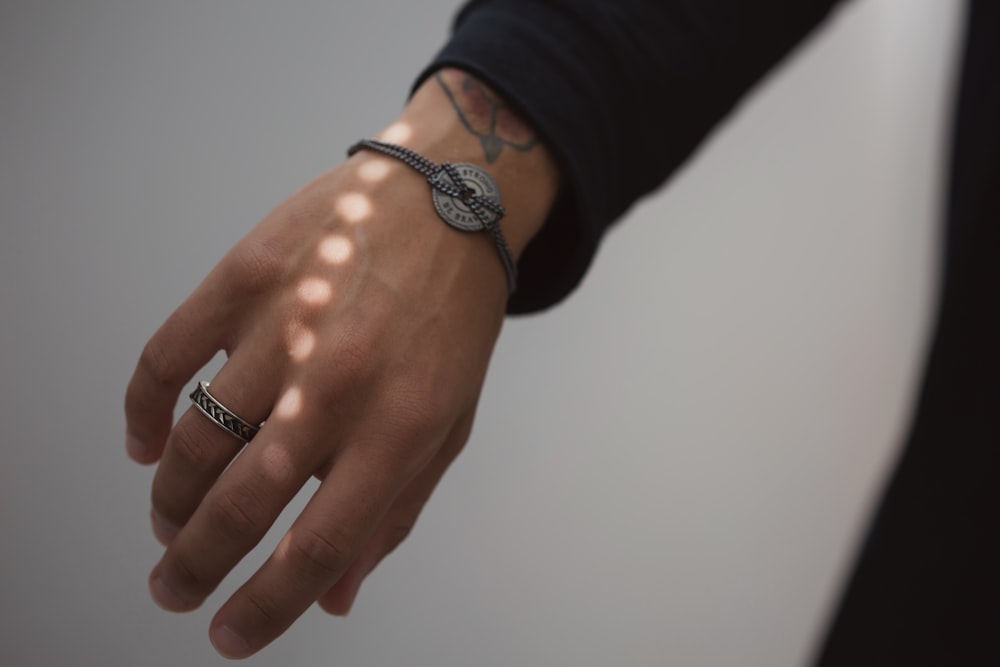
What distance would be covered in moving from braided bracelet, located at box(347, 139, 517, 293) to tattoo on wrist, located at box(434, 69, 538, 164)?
4 centimetres

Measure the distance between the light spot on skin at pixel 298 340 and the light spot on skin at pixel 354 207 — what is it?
0.11 m

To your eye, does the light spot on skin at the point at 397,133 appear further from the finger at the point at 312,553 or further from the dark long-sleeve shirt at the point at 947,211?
the finger at the point at 312,553

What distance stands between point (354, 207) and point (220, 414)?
0.22 metres

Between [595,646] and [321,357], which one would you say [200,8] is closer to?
[321,357]

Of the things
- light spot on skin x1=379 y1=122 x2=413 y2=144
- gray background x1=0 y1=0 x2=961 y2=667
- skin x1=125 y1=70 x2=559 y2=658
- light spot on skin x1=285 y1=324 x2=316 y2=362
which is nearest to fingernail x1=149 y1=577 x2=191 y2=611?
skin x1=125 y1=70 x2=559 y2=658

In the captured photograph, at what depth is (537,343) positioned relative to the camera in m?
1.85

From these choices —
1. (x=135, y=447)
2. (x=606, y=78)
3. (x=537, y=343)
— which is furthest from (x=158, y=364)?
(x=537, y=343)

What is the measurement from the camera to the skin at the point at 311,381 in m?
0.65

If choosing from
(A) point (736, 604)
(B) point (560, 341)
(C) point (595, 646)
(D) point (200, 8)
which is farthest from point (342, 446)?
(A) point (736, 604)

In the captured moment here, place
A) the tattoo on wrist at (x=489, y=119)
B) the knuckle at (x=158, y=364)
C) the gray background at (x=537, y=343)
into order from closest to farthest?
the knuckle at (x=158, y=364) → the tattoo on wrist at (x=489, y=119) → the gray background at (x=537, y=343)

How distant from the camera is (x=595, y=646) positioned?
1.87 meters

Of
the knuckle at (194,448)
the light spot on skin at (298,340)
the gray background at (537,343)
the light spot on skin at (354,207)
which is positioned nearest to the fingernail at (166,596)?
the knuckle at (194,448)

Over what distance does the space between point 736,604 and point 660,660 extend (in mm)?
286

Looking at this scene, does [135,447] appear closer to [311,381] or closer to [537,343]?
[311,381]
